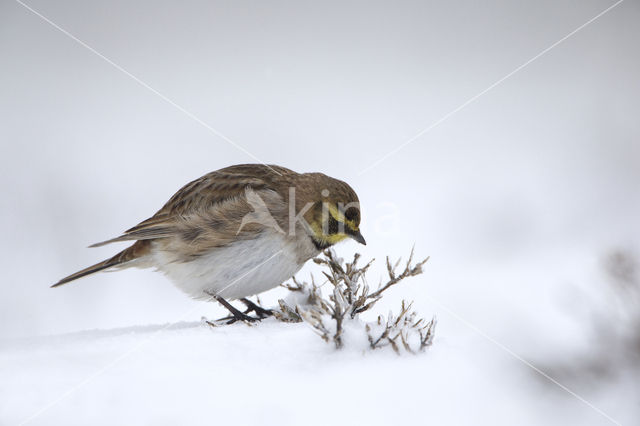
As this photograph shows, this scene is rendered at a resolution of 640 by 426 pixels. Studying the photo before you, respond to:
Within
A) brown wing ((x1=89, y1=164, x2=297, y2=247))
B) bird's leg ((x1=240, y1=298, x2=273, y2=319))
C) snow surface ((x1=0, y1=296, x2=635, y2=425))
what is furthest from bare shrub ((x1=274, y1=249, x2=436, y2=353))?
brown wing ((x1=89, y1=164, x2=297, y2=247))

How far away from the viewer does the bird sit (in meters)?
3.35

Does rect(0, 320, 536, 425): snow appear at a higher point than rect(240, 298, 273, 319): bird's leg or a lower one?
higher

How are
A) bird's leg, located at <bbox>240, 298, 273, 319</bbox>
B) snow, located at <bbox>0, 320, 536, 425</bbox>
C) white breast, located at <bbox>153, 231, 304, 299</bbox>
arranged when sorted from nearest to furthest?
1. snow, located at <bbox>0, 320, 536, 425</bbox>
2. white breast, located at <bbox>153, 231, 304, 299</bbox>
3. bird's leg, located at <bbox>240, 298, 273, 319</bbox>

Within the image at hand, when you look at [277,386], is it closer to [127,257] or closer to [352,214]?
[352,214]

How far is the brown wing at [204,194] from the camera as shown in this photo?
11.6 feet

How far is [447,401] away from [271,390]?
2.13 feet

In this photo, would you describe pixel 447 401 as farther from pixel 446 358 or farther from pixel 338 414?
pixel 338 414

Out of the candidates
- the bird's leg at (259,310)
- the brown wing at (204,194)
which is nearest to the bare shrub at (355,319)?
the bird's leg at (259,310)

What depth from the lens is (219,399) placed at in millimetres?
1996

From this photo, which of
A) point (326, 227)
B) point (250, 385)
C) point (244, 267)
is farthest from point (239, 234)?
point (250, 385)

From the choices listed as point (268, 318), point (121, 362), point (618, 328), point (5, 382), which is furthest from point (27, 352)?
point (618, 328)

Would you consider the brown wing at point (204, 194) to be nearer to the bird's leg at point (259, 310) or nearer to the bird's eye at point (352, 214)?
the bird's eye at point (352, 214)

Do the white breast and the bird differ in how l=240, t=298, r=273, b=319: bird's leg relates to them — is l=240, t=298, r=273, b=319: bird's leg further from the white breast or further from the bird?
the white breast

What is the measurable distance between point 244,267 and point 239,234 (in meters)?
0.20
